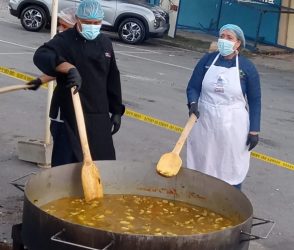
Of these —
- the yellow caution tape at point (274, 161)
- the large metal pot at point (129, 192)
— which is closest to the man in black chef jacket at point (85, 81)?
the large metal pot at point (129, 192)

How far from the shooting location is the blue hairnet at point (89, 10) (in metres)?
5.75

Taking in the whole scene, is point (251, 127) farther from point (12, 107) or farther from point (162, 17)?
point (162, 17)

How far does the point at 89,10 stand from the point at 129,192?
143 centimetres

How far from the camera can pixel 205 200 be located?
5.25m

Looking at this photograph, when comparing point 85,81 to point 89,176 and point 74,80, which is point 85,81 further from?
point 89,176

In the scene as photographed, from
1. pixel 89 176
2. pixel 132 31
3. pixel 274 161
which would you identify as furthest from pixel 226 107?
pixel 132 31

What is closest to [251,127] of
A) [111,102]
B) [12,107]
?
[111,102]

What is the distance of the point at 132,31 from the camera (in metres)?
21.5

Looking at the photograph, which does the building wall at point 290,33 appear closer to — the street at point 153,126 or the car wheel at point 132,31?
the street at point 153,126

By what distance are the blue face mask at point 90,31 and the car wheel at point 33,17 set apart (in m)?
16.0

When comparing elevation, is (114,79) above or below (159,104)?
above

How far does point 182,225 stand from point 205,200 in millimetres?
507

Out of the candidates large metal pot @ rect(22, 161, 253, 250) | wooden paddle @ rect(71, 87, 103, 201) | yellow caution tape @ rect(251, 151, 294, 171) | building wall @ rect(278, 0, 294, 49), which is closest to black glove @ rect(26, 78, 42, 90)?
wooden paddle @ rect(71, 87, 103, 201)

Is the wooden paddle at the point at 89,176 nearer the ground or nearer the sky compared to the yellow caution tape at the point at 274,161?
nearer the sky
